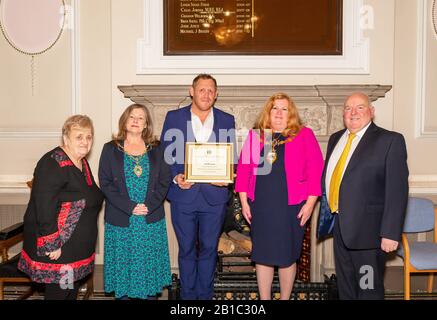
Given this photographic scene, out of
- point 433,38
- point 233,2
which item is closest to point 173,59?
point 233,2

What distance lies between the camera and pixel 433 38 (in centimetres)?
407

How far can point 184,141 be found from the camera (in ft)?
11.0

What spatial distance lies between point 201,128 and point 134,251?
986mm

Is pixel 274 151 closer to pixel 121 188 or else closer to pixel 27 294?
pixel 121 188

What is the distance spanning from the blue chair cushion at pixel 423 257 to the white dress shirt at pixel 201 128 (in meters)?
1.76

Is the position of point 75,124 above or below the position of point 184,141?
above

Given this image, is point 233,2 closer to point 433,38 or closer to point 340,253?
point 433,38

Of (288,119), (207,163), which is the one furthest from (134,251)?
(288,119)

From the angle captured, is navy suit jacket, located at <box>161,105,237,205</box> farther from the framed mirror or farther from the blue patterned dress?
the framed mirror

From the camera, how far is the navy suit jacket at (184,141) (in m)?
3.30

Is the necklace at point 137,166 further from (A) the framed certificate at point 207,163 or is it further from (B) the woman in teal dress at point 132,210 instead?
(A) the framed certificate at point 207,163

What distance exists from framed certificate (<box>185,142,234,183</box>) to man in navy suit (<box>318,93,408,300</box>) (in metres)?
0.75

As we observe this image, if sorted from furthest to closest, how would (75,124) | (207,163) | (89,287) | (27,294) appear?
1. (89,287)
2. (27,294)
3. (207,163)
4. (75,124)
